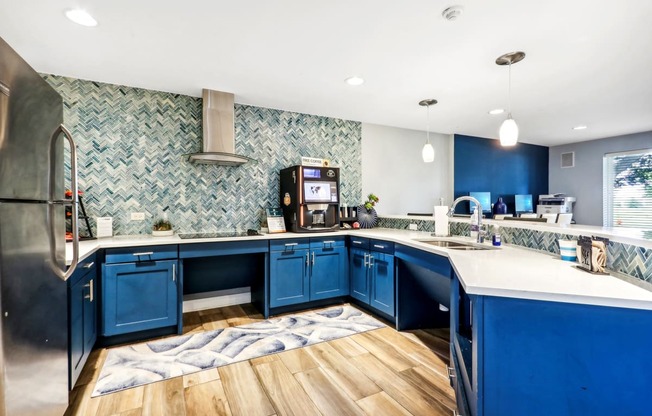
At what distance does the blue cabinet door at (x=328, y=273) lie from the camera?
3.32 metres

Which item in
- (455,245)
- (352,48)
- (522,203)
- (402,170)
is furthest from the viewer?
(522,203)

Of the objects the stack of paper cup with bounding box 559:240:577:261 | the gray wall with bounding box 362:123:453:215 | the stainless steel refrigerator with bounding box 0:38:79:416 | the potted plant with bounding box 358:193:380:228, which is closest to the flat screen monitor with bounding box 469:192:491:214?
the gray wall with bounding box 362:123:453:215

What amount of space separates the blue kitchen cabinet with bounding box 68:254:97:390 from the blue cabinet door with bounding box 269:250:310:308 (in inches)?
57.0

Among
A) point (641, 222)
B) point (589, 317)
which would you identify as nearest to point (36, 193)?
point (589, 317)

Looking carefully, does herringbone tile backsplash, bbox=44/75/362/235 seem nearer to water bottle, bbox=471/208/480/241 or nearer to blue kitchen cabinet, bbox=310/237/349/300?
blue kitchen cabinet, bbox=310/237/349/300

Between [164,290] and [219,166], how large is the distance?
4.93 ft

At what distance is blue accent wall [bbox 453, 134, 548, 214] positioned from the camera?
212 inches

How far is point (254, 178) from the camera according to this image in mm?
3686

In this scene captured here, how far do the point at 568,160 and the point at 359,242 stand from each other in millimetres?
5534

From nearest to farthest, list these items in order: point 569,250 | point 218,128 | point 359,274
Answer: point 569,250 → point 218,128 → point 359,274

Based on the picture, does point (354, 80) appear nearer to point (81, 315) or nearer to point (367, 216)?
point (367, 216)

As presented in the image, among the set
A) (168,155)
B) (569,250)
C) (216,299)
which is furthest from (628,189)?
(168,155)

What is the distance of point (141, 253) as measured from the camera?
253 centimetres

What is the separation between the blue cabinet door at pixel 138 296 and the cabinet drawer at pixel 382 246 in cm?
190
